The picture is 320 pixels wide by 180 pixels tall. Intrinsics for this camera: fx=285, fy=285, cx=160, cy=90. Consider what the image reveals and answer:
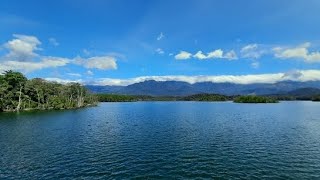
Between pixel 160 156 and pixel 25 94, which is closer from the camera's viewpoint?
pixel 160 156

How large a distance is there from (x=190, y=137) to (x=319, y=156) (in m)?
26.6

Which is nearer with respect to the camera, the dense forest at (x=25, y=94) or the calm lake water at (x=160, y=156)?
the calm lake water at (x=160, y=156)

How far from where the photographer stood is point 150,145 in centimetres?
5553

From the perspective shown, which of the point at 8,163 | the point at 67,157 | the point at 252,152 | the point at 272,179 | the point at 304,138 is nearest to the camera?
the point at 272,179

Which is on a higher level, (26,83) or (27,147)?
(26,83)

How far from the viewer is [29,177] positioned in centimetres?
3509

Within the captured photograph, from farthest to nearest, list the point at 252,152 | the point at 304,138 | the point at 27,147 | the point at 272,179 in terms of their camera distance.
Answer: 1. the point at 304,138
2. the point at 27,147
3. the point at 252,152
4. the point at 272,179

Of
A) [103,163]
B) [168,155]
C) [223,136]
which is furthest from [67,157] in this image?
[223,136]

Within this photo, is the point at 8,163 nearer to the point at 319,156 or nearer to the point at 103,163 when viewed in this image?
the point at 103,163

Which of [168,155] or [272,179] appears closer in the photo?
[272,179]

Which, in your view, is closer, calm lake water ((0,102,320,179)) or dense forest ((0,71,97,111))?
calm lake water ((0,102,320,179))

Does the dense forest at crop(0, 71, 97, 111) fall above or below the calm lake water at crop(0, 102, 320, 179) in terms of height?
above

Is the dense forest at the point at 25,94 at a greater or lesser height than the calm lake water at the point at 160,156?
greater

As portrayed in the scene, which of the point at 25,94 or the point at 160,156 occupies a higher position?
the point at 25,94
